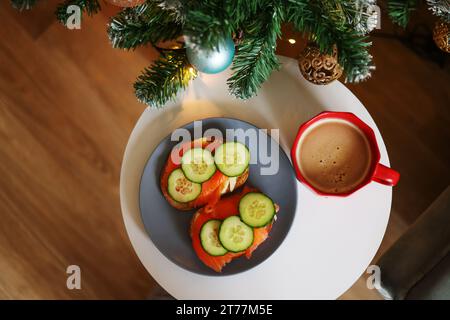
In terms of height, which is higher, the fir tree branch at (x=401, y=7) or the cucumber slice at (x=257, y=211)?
the fir tree branch at (x=401, y=7)

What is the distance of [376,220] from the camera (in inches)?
32.4

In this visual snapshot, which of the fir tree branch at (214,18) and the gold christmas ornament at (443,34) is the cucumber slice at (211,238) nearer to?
the fir tree branch at (214,18)

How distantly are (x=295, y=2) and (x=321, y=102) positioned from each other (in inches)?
12.2

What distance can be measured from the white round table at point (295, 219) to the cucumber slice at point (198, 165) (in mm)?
93

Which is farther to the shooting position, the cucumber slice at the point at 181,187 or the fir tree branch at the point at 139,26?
the cucumber slice at the point at 181,187

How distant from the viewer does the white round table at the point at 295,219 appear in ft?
2.71

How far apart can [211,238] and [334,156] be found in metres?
0.26

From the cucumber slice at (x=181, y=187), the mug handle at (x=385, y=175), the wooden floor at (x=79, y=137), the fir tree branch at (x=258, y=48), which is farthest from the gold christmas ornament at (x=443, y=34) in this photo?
the cucumber slice at (x=181, y=187)

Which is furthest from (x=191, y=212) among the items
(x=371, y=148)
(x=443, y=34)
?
(x=443, y=34)

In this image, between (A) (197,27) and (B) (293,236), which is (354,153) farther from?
(A) (197,27)

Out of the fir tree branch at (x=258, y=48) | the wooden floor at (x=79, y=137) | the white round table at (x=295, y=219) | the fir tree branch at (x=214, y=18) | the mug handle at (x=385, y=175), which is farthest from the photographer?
the wooden floor at (x=79, y=137)

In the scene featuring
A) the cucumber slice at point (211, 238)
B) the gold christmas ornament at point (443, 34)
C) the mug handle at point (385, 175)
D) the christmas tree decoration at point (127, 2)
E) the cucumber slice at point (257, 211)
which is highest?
the gold christmas ornament at point (443, 34)
